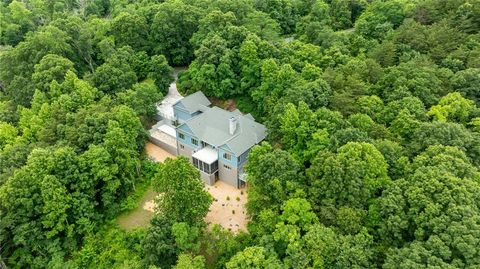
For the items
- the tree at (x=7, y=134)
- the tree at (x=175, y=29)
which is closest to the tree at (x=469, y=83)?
the tree at (x=175, y=29)

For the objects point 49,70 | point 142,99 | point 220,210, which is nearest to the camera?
point 220,210

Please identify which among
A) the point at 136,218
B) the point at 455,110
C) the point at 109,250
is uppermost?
the point at 455,110

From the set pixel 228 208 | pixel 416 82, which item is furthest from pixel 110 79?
pixel 416 82

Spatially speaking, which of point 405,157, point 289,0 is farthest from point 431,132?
point 289,0

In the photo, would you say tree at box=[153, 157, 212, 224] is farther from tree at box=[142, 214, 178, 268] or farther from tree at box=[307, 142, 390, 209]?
tree at box=[307, 142, 390, 209]

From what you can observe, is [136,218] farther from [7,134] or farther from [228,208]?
[7,134]

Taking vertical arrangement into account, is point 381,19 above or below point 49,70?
above

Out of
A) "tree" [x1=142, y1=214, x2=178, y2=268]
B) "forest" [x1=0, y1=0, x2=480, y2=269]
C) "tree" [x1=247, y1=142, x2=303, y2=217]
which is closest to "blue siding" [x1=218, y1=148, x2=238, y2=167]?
"forest" [x1=0, y1=0, x2=480, y2=269]
